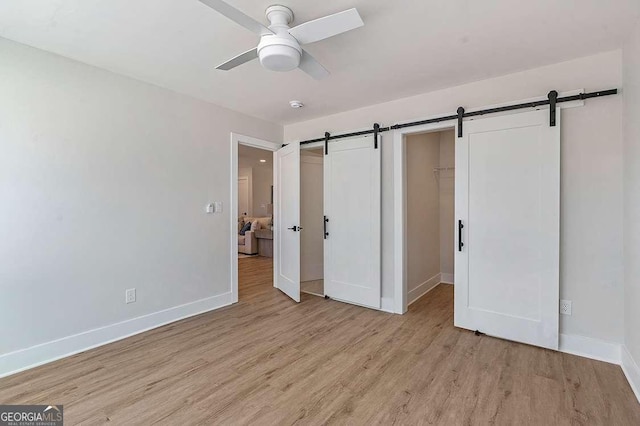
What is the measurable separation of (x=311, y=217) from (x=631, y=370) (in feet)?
11.8

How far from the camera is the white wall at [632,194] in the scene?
6.56ft

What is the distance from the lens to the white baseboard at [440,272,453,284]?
476 centimetres

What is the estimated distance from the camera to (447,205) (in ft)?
15.8

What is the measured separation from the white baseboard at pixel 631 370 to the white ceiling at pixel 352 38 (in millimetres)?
2324

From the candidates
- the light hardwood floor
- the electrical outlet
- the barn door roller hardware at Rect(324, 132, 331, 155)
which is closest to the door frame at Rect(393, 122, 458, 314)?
the light hardwood floor

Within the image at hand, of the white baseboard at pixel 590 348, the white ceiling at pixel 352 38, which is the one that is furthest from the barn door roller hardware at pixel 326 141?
the white baseboard at pixel 590 348

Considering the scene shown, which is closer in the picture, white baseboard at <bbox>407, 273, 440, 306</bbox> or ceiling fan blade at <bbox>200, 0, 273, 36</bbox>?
ceiling fan blade at <bbox>200, 0, 273, 36</bbox>

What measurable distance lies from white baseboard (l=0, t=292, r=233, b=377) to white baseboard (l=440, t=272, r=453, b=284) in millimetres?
3453

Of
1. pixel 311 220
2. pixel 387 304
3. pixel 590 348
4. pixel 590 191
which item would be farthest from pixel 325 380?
pixel 311 220

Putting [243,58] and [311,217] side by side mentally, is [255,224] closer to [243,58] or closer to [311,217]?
[311,217]

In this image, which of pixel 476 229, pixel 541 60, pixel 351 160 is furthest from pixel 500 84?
pixel 351 160

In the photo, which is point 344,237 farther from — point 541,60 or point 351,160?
point 541,60

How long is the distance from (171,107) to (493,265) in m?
3.66

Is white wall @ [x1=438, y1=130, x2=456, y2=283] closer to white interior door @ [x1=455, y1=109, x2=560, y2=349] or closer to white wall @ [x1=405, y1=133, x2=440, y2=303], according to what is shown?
white wall @ [x1=405, y1=133, x2=440, y2=303]
